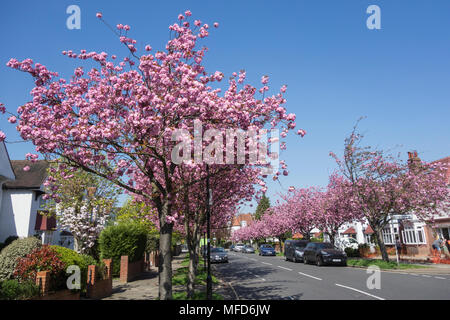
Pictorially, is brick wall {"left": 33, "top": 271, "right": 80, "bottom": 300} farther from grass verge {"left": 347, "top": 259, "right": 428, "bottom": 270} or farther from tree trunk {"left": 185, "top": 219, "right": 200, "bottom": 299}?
grass verge {"left": 347, "top": 259, "right": 428, "bottom": 270}

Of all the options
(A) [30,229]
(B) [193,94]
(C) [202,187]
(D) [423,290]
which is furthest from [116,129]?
(A) [30,229]

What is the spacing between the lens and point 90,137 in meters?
8.10

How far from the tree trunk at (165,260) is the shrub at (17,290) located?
350 cm

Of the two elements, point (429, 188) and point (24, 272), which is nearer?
point (24, 272)

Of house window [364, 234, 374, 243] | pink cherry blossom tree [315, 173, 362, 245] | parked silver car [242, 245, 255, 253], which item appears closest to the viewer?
pink cherry blossom tree [315, 173, 362, 245]

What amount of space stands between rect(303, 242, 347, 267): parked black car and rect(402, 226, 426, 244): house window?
1530 centimetres

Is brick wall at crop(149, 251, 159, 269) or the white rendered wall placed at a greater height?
the white rendered wall

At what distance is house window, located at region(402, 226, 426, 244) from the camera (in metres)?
33.8

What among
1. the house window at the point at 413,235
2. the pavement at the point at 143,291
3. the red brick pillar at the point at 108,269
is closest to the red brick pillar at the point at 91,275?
the pavement at the point at 143,291

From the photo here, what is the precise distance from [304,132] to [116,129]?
4.99 metres

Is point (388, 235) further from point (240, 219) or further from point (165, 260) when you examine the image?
point (240, 219)

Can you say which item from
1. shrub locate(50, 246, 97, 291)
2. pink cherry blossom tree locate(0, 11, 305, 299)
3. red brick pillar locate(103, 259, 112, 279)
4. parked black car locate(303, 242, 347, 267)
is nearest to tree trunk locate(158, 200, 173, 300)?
pink cherry blossom tree locate(0, 11, 305, 299)

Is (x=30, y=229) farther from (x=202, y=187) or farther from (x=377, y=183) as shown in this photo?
(x=377, y=183)

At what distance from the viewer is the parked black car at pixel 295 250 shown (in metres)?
29.5
